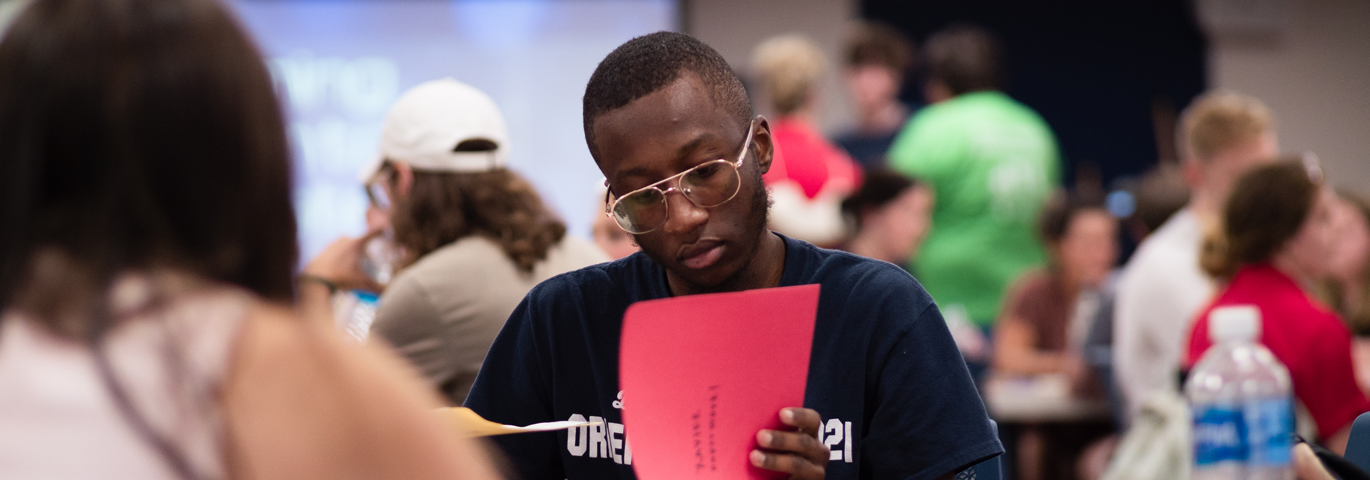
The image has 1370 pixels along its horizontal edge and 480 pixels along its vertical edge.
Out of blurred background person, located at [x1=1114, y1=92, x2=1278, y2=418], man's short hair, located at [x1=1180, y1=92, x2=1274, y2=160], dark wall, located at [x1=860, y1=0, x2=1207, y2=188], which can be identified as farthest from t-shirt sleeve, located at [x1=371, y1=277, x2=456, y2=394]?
dark wall, located at [x1=860, y1=0, x2=1207, y2=188]

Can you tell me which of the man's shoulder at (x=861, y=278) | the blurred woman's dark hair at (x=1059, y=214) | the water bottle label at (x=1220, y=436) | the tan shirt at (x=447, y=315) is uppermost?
the man's shoulder at (x=861, y=278)

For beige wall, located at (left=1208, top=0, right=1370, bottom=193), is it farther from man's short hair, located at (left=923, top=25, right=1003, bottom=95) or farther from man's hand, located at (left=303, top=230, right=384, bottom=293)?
man's hand, located at (left=303, top=230, right=384, bottom=293)

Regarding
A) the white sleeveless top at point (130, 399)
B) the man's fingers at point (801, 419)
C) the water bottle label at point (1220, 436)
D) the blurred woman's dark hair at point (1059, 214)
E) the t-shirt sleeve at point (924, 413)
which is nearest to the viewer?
the white sleeveless top at point (130, 399)

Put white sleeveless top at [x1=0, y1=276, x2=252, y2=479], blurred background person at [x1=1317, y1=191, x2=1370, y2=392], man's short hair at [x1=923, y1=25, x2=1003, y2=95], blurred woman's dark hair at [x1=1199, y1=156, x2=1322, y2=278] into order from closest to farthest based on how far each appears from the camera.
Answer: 1. white sleeveless top at [x1=0, y1=276, x2=252, y2=479]
2. blurred woman's dark hair at [x1=1199, y1=156, x2=1322, y2=278]
3. blurred background person at [x1=1317, y1=191, x2=1370, y2=392]
4. man's short hair at [x1=923, y1=25, x2=1003, y2=95]

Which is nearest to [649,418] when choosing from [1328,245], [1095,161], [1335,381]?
[1335,381]

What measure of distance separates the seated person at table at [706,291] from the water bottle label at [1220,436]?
882mm

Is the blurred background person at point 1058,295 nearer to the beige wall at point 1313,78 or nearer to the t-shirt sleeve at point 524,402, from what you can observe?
the beige wall at point 1313,78

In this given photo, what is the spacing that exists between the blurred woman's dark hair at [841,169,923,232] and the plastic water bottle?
206 centimetres

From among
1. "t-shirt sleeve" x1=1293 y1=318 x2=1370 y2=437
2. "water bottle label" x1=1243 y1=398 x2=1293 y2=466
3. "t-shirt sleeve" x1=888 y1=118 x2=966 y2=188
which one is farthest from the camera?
"t-shirt sleeve" x1=888 y1=118 x2=966 y2=188

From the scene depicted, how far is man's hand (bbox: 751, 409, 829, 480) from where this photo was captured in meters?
1.04

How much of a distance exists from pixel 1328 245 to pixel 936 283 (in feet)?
6.59

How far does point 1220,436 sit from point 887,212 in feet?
7.85

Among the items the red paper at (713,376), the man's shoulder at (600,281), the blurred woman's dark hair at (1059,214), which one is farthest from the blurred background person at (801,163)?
the red paper at (713,376)

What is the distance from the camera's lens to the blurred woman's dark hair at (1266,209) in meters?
2.64
